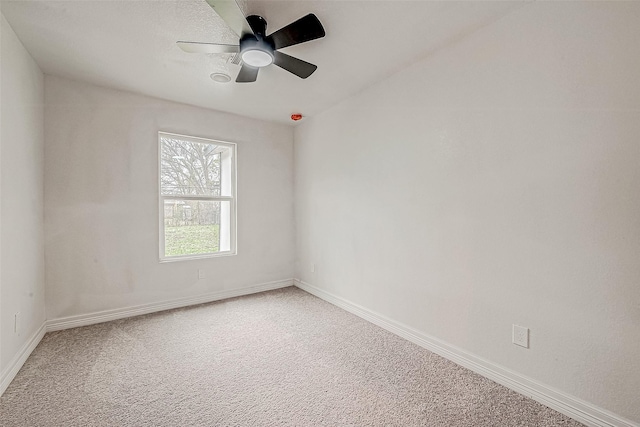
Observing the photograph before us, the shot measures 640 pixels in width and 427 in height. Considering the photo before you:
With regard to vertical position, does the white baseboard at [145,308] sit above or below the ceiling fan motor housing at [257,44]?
below

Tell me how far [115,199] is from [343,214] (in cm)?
249

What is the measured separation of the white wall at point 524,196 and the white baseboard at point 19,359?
2.84 metres

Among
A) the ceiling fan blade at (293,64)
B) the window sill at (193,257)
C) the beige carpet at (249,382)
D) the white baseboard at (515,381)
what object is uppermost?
the ceiling fan blade at (293,64)

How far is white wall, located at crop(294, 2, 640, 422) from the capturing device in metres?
1.52

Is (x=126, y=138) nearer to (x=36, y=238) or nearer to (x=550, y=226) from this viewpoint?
(x=36, y=238)

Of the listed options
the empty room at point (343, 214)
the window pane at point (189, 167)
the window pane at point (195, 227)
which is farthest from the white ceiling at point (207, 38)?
the window pane at point (195, 227)

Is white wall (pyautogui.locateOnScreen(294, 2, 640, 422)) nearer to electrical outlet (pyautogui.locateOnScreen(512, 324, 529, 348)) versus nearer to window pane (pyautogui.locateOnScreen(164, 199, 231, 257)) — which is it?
electrical outlet (pyautogui.locateOnScreen(512, 324, 529, 348))

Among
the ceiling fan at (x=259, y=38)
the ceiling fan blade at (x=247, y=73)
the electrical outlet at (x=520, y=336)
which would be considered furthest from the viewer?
the ceiling fan blade at (x=247, y=73)

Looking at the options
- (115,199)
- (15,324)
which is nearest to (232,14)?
(115,199)

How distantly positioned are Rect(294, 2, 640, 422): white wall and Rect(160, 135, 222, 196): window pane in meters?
2.08

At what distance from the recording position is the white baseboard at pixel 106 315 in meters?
2.04

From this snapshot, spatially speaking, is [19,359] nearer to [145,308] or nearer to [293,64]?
[145,308]

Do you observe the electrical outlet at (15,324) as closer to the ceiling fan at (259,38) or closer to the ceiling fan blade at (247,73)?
the ceiling fan at (259,38)

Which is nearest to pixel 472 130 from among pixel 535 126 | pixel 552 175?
pixel 535 126
